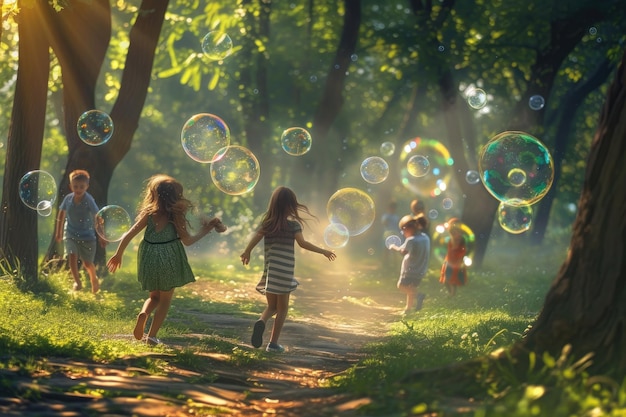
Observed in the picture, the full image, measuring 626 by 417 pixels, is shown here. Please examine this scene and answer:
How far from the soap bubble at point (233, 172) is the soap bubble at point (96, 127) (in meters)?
2.86

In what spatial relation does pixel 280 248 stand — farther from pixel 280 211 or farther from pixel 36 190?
pixel 36 190

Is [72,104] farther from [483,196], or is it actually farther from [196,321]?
[483,196]

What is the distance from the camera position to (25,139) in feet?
47.3

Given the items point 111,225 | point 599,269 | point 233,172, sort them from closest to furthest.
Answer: point 599,269
point 111,225
point 233,172

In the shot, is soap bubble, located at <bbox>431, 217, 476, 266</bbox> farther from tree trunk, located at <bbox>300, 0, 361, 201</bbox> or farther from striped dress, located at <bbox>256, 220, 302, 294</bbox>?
striped dress, located at <bbox>256, 220, 302, 294</bbox>

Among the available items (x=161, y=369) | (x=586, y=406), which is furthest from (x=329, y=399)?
(x=586, y=406)

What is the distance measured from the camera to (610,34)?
26.0 metres

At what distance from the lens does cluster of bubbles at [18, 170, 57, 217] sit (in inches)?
555

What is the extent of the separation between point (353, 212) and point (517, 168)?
22.4 ft

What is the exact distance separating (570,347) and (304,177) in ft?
89.7

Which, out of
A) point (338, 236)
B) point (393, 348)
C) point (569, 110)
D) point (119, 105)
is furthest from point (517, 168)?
point (569, 110)

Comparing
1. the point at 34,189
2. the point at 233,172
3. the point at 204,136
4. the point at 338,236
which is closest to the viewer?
the point at 34,189

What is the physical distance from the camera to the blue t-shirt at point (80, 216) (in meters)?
14.9

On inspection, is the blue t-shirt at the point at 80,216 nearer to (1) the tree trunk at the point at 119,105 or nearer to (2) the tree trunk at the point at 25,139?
(2) the tree trunk at the point at 25,139
